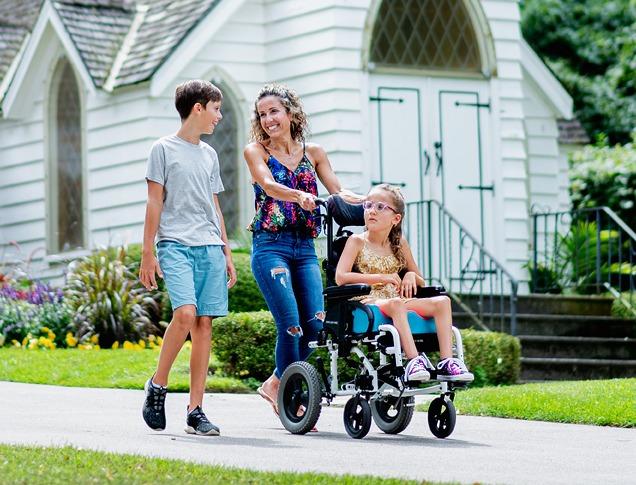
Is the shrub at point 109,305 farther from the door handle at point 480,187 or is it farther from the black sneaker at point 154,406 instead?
the black sneaker at point 154,406

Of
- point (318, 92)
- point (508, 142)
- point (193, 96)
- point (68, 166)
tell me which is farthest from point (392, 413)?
point (68, 166)

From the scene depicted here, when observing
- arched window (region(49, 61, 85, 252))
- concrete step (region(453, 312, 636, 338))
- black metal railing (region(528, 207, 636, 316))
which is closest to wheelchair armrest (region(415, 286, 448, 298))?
concrete step (region(453, 312, 636, 338))

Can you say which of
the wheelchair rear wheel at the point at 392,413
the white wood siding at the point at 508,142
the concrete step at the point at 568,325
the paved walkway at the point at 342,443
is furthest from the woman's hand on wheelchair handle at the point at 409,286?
the white wood siding at the point at 508,142

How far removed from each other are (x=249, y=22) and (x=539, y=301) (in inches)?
186

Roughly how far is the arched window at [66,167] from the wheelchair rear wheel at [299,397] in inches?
412

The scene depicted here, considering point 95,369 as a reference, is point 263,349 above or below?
above

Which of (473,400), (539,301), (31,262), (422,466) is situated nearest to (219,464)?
(422,466)

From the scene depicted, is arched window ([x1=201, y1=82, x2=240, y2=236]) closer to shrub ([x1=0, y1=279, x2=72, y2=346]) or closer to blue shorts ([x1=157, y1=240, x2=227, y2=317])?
shrub ([x1=0, y1=279, x2=72, y2=346])

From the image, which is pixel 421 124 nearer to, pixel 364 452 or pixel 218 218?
pixel 218 218

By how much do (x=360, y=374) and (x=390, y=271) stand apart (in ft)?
2.09

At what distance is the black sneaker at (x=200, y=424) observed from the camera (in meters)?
8.56

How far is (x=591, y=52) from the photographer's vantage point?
30562 millimetres

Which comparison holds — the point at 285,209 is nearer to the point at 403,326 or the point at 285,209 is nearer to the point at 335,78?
the point at 403,326

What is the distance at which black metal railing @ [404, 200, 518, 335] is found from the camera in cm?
1546
